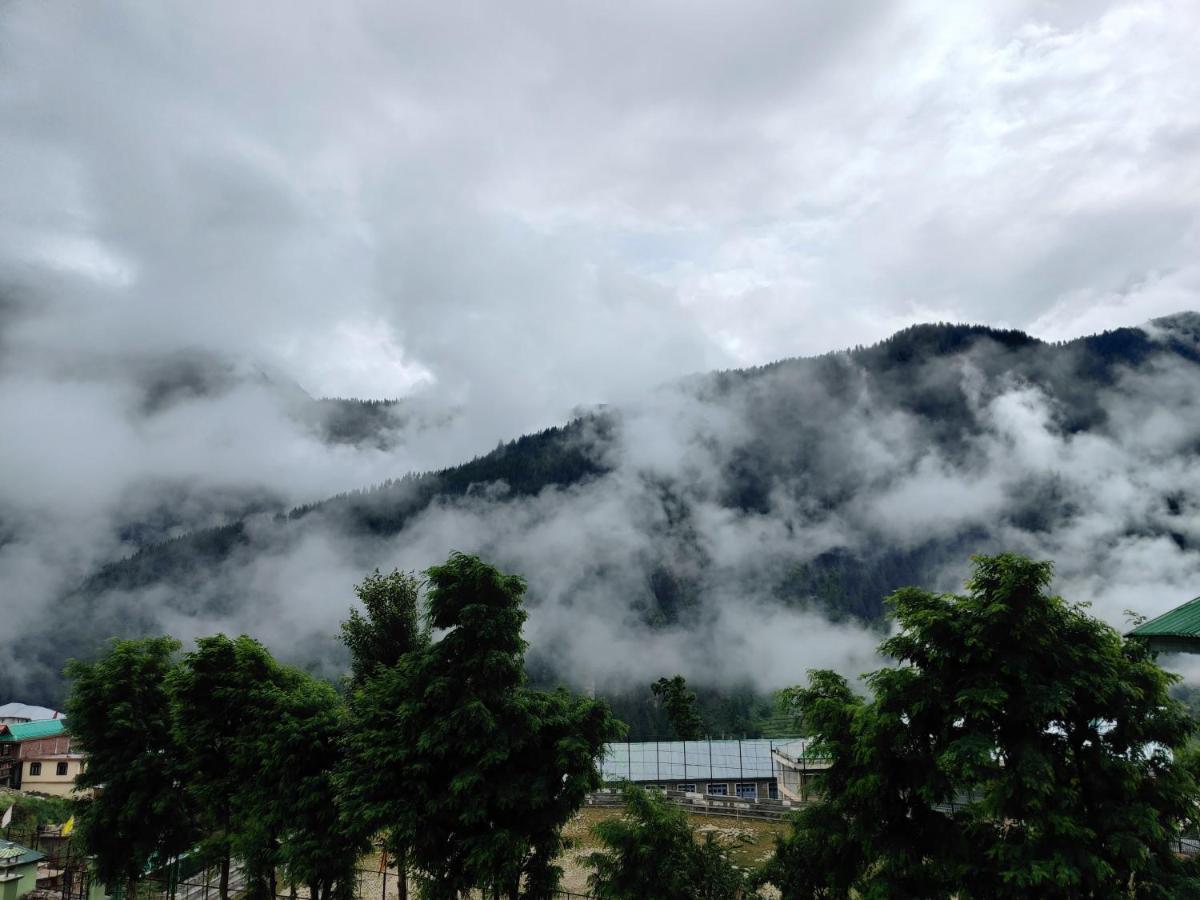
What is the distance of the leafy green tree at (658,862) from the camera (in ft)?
49.3

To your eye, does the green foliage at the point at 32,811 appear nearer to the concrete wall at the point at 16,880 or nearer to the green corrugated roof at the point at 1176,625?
the concrete wall at the point at 16,880

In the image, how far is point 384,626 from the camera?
30156 millimetres

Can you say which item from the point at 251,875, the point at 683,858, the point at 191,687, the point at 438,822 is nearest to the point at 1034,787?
the point at 683,858

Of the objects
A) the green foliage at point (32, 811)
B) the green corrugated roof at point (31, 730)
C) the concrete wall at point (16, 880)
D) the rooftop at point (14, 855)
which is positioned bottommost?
the green foliage at point (32, 811)

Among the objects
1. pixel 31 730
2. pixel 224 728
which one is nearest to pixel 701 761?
pixel 224 728

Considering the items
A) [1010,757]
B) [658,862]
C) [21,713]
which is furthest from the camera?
[21,713]

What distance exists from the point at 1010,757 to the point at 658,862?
7545 mm

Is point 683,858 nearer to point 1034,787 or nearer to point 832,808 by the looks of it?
point 832,808

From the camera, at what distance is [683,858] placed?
1536 cm

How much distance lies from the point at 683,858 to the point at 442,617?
26.6 ft

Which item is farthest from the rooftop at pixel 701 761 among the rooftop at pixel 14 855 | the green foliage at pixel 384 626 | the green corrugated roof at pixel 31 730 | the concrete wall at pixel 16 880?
the green corrugated roof at pixel 31 730

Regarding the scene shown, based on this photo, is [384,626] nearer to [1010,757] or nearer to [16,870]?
[16,870]

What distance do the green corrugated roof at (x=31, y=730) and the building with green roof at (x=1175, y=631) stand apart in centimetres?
9919

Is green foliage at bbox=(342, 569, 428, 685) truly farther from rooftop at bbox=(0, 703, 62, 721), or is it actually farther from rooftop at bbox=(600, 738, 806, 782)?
rooftop at bbox=(0, 703, 62, 721)
